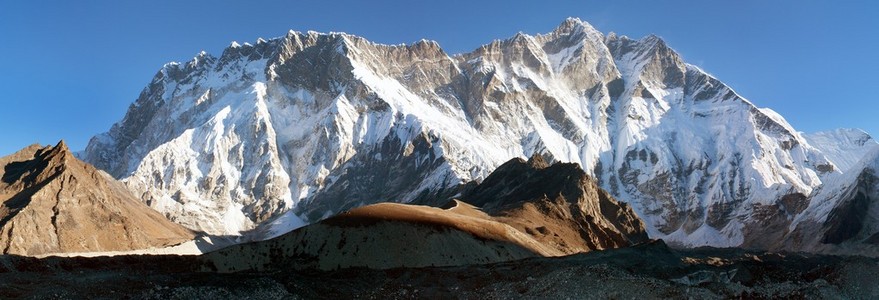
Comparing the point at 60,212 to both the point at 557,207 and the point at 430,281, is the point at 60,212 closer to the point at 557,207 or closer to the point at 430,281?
the point at 557,207

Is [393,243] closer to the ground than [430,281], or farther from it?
farther from it

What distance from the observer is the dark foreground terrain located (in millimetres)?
50875

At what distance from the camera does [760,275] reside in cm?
6456

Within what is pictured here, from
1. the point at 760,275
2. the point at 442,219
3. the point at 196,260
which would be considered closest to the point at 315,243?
the point at 196,260

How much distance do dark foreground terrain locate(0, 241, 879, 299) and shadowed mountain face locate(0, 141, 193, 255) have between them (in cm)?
10107

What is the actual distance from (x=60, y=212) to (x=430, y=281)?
12902cm

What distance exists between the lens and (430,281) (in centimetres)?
6281

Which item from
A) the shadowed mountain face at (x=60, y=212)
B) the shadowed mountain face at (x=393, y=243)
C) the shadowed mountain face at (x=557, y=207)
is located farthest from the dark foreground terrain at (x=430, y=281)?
the shadowed mountain face at (x=60, y=212)

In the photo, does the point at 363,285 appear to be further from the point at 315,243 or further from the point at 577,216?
the point at 577,216

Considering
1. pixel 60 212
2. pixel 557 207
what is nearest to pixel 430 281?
pixel 557 207

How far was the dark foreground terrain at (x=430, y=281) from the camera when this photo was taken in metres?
50.9

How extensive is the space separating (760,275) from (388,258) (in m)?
34.8

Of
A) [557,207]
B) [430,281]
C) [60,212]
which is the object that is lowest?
[430,281]

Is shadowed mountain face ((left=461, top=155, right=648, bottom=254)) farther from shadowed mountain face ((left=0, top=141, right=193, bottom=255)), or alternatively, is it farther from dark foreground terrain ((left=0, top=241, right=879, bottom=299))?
shadowed mountain face ((left=0, top=141, right=193, bottom=255))
